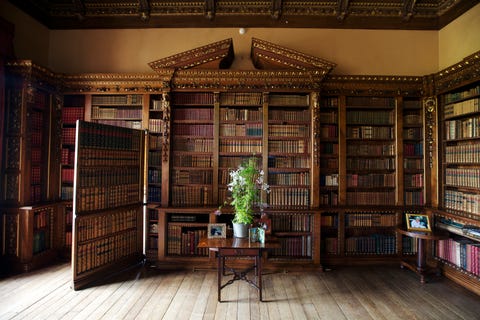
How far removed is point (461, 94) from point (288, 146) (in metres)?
2.47

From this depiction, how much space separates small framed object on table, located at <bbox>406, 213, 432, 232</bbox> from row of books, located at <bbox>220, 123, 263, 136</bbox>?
248cm

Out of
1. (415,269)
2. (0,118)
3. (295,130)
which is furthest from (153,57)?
(415,269)

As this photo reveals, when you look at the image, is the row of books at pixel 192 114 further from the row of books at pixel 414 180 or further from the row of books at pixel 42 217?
the row of books at pixel 414 180

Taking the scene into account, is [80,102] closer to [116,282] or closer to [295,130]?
[116,282]

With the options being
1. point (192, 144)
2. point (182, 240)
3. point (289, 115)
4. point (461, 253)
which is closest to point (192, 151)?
point (192, 144)

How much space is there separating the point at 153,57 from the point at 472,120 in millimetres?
4806

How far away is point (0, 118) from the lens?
11.8 feet

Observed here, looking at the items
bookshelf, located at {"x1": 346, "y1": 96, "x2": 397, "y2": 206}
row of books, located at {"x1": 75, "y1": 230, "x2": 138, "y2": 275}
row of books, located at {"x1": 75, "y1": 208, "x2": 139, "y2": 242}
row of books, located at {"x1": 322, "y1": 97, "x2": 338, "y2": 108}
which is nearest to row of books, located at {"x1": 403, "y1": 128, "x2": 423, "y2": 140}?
bookshelf, located at {"x1": 346, "y1": 96, "x2": 397, "y2": 206}

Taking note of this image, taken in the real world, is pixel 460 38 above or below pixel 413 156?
above

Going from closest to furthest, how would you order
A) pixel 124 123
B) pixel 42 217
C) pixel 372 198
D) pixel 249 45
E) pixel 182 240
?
pixel 42 217
pixel 182 240
pixel 372 198
pixel 124 123
pixel 249 45

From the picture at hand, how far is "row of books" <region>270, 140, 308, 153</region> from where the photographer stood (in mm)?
4168

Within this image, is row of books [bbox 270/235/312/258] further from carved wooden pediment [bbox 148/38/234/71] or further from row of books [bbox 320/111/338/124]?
carved wooden pediment [bbox 148/38/234/71]

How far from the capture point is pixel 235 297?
3.09 metres

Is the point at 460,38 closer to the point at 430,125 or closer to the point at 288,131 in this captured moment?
the point at 430,125
